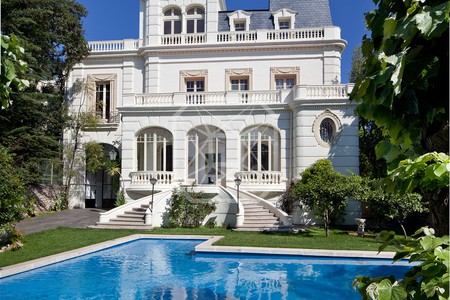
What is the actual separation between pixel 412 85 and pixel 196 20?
77.2ft

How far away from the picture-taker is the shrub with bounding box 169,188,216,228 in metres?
17.7

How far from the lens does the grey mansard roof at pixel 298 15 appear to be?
2347 centimetres

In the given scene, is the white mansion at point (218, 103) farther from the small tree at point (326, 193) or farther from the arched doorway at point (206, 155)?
the small tree at point (326, 193)

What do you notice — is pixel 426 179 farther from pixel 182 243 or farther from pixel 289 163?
pixel 289 163

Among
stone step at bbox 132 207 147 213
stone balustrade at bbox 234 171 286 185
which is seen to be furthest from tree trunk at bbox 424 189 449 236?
stone step at bbox 132 207 147 213

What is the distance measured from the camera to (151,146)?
20.9 meters

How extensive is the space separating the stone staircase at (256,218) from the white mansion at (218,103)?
7.6 inches

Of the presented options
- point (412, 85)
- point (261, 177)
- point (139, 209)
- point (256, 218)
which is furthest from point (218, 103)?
point (412, 85)

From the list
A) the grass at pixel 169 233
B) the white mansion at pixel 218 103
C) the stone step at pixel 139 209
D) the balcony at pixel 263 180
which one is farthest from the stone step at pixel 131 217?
the balcony at pixel 263 180

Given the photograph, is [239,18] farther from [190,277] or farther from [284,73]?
[190,277]

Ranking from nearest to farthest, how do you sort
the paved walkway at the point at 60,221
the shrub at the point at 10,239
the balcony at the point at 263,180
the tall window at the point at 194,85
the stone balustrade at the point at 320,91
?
the shrub at the point at 10,239 → the paved walkway at the point at 60,221 → the stone balustrade at the point at 320,91 → the balcony at the point at 263,180 → the tall window at the point at 194,85

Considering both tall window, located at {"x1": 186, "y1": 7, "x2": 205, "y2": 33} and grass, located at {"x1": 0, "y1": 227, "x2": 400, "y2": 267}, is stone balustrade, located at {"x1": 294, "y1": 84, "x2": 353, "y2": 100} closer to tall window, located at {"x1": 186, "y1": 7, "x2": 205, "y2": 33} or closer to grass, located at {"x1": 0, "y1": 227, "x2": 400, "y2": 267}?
grass, located at {"x1": 0, "y1": 227, "x2": 400, "y2": 267}

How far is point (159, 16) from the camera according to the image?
2352 centimetres

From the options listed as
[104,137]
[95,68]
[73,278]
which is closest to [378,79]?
[73,278]
